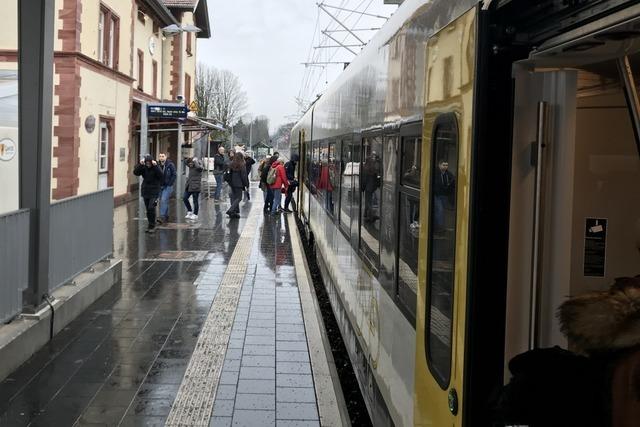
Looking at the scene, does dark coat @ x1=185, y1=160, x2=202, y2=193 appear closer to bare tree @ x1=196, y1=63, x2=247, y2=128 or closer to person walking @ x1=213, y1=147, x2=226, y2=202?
person walking @ x1=213, y1=147, x2=226, y2=202

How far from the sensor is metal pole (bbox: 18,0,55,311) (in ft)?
21.2

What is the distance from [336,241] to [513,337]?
5734 millimetres

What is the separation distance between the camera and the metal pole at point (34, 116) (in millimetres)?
6449

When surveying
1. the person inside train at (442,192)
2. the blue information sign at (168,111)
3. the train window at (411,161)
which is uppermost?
the blue information sign at (168,111)

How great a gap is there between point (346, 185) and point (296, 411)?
2775mm

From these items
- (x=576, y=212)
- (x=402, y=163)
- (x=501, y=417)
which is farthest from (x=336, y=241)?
(x=501, y=417)

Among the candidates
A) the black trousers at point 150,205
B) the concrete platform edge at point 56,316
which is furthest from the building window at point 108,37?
the concrete platform edge at point 56,316

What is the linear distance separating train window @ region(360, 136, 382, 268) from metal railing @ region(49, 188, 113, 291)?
3.35m

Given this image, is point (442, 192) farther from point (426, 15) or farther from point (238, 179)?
point (238, 179)

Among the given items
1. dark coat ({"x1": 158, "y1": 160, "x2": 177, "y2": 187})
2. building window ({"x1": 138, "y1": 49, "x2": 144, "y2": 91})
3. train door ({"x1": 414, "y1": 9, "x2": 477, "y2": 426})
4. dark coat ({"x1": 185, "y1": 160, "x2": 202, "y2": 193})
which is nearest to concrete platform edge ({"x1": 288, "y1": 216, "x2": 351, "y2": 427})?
train door ({"x1": 414, "y1": 9, "x2": 477, "y2": 426})

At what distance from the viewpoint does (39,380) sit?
5.61 metres

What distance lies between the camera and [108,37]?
21938 millimetres

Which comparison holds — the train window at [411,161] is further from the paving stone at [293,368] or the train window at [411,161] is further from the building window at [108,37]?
the building window at [108,37]

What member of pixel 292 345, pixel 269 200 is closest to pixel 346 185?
pixel 292 345
